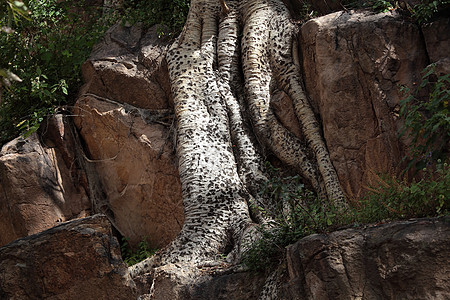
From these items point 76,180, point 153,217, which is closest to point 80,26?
point 76,180

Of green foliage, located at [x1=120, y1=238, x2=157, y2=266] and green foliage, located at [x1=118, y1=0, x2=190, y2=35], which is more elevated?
green foliage, located at [x1=118, y1=0, x2=190, y2=35]

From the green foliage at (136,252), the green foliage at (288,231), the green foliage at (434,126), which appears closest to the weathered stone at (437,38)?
the green foliage at (434,126)

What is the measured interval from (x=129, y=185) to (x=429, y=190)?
17.3 feet

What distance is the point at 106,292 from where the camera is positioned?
5.53 metres

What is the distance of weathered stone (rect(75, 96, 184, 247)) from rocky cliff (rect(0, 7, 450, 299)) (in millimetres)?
18

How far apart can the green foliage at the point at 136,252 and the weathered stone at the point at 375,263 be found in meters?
3.90

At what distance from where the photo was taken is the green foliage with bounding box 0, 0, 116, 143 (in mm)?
9148

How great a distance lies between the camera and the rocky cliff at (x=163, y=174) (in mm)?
4656

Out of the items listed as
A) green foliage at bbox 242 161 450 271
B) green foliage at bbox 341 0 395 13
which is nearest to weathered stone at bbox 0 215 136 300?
green foliage at bbox 242 161 450 271

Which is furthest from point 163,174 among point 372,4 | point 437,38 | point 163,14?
point 437,38

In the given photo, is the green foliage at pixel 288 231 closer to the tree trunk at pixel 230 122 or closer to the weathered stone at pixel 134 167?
the tree trunk at pixel 230 122

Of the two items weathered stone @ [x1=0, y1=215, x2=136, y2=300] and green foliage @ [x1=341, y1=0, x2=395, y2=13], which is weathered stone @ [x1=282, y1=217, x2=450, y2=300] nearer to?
weathered stone @ [x1=0, y1=215, x2=136, y2=300]

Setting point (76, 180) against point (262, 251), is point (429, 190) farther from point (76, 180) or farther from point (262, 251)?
point (76, 180)

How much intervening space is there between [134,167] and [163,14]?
2.72 m
